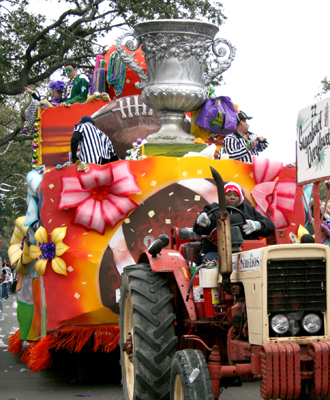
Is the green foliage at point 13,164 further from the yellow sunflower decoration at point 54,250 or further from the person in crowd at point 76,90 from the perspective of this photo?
the yellow sunflower decoration at point 54,250

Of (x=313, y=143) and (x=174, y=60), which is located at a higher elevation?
(x=174, y=60)

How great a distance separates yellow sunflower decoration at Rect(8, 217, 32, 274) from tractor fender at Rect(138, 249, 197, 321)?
2.89 m

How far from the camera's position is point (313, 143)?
253 inches

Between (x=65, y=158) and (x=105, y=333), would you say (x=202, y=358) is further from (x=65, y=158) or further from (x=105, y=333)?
(x=65, y=158)

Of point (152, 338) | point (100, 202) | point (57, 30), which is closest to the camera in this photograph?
point (152, 338)

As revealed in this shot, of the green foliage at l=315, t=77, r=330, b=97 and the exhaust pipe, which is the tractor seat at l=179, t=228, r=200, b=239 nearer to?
the exhaust pipe

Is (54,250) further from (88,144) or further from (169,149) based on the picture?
(169,149)

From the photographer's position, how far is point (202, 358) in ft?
14.3

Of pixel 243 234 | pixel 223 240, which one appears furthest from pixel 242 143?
pixel 223 240

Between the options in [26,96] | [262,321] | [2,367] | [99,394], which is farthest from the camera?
[26,96]

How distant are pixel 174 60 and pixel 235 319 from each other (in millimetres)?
4730

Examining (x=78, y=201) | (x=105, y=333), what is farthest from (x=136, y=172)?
(x=105, y=333)

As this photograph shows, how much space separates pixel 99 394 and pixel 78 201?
1974mm

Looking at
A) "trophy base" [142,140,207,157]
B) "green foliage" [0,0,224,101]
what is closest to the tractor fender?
"trophy base" [142,140,207,157]
